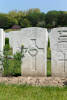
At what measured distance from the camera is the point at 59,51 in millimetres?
5379

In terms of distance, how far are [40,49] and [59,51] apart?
19.0 inches

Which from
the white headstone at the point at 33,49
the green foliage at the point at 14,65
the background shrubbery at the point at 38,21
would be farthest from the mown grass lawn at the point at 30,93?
the background shrubbery at the point at 38,21

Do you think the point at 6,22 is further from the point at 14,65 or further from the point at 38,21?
the point at 14,65

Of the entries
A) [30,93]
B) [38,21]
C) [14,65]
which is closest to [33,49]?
[14,65]

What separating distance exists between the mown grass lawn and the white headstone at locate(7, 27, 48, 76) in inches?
63.2

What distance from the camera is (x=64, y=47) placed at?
212 inches

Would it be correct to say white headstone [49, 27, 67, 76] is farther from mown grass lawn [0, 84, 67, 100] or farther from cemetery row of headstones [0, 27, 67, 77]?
mown grass lawn [0, 84, 67, 100]

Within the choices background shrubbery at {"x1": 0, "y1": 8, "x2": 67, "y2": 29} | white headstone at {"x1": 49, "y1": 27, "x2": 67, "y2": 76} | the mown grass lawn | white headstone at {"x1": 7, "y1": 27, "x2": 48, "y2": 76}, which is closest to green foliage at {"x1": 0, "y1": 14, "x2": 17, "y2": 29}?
background shrubbery at {"x1": 0, "y1": 8, "x2": 67, "y2": 29}

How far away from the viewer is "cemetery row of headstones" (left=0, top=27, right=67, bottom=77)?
212 inches

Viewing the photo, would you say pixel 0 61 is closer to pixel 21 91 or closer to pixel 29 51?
pixel 29 51

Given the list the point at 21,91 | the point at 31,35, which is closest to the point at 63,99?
the point at 21,91

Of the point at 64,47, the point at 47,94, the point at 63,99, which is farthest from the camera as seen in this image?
the point at 64,47

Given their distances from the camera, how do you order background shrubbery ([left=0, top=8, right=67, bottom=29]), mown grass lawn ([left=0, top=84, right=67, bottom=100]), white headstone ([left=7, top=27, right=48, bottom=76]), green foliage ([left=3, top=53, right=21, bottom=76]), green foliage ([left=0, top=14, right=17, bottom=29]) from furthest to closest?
green foliage ([left=0, top=14, right=17, bottom=29])
background shrubbery ([left=0, top=8, right=67, bottom=29])
white headstone ([left=7, top=27, right=48, bottom=76])
green foliage ([left=3, top=53, right=21, bottom=76])
mown grass lawn ([left=0, top=84, right=67, bottom=100])

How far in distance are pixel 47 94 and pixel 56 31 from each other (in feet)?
7.63
